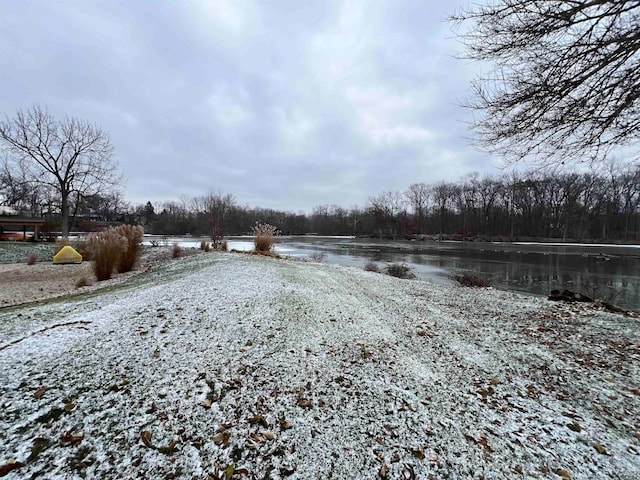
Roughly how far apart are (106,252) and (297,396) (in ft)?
31.3

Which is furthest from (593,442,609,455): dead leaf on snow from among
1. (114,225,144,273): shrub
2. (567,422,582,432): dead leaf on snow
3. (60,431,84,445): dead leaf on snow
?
(114,225,144,273): shrub

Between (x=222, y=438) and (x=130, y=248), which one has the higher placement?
(x=130, y=248)

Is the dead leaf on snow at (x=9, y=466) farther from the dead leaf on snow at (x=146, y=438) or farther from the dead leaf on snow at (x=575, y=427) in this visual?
the dead leaf on snow at (x=575, y=427)

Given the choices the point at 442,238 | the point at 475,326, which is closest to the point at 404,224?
the point at 442,238

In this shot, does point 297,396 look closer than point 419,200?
Yes

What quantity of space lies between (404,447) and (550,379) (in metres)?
2.24

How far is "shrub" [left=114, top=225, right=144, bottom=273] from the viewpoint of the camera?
408 inches

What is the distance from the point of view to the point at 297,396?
2557mm

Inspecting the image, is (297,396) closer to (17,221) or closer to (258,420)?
(258,420)

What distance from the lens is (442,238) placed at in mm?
52656

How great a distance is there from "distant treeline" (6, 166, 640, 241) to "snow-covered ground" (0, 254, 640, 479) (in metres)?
25.2

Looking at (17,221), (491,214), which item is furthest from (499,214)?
(17,221)

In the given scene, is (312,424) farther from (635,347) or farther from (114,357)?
(635,347)

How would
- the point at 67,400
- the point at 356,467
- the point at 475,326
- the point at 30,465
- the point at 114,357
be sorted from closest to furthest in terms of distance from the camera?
the point at 30,465
the point at 356,467
the point at 67,400
the point at 114,357
the point at 475,326
